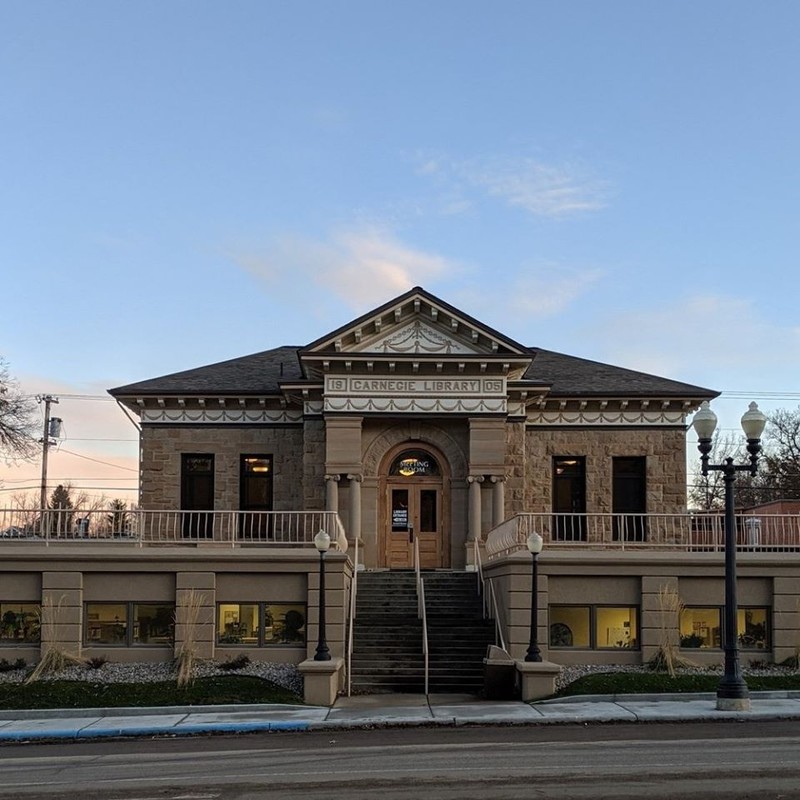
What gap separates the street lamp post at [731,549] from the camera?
17781 mm

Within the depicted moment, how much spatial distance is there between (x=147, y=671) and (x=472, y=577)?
28.7 feet

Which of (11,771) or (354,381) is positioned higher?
(354,381)

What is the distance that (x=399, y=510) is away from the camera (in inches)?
1136

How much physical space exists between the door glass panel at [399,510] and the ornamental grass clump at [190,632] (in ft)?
25.6

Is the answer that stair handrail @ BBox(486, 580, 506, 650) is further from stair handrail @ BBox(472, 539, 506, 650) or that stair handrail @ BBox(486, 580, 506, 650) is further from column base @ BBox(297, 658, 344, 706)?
column base @ BBox(297, 658, 344, 706)

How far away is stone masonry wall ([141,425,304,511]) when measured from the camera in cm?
2995

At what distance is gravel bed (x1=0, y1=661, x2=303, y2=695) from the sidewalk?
1847mm

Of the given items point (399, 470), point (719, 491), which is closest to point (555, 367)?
point (399, 470)

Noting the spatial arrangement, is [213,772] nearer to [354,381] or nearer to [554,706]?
[554,706]

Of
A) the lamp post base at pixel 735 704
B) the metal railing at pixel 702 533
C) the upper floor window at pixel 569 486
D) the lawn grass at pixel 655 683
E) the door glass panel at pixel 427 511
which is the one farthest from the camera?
the upper floor window at pixel 569 486

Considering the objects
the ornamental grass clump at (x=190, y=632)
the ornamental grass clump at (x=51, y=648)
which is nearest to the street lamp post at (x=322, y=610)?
the ornamental grass clump at (x=190, y=632)

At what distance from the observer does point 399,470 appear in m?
28.9

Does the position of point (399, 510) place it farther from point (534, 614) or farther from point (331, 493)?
point (534, 614)

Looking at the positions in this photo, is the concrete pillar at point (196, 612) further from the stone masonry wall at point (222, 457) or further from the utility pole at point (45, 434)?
the utility pole at point (45, 434)
